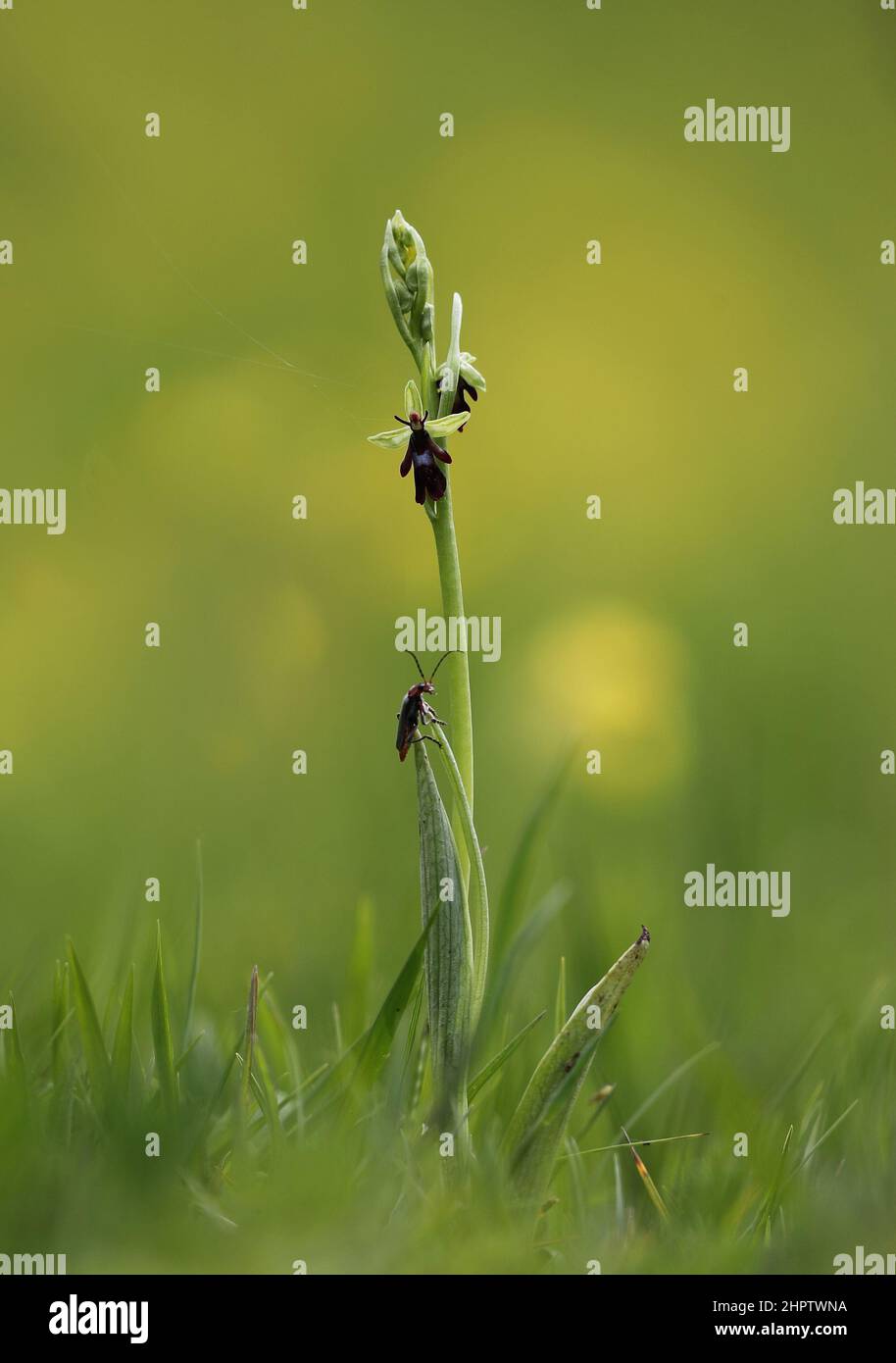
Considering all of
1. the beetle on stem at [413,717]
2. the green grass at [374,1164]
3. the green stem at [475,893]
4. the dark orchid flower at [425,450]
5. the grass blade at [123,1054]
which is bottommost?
the green grass at [374,1164]

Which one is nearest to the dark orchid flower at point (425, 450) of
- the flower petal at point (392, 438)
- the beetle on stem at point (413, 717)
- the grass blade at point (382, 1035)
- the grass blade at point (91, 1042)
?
the flower petal at point (392, 438)

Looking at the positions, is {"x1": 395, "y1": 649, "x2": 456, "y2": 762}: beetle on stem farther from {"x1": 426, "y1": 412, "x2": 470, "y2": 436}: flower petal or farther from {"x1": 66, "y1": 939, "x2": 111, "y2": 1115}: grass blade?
{"x1": 66, "y1": 939, "x2": 111, "y2": 1115}: grass blade

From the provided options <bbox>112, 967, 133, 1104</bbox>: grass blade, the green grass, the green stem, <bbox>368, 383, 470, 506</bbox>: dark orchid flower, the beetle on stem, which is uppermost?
<bbox>368, 383, 470, 506</bbox>: dark orchid flower

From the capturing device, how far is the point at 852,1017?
3.50ft

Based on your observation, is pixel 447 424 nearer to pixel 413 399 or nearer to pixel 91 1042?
pixel 413 399

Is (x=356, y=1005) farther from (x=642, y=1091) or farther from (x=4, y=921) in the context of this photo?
(x=4, y=921)

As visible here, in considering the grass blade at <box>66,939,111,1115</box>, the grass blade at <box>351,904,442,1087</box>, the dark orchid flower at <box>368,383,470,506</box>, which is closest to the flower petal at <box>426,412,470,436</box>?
the dark orchid flower at <box>368,383,470,506</box>

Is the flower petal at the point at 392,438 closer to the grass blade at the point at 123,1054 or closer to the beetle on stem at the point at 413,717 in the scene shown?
the beetle on stem at the point at 413,717

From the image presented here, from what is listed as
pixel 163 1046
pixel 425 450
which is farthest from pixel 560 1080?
pixel 425 450

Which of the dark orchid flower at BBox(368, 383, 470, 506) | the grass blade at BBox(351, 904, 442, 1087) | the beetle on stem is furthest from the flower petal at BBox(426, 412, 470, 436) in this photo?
the grass blade at BBox(351, 904, 442, 1087)

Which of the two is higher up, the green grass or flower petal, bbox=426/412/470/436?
flower petal, bbox=426/412/470/436

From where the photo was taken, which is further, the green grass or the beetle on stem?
the beetle on stem

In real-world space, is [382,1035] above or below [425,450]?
below

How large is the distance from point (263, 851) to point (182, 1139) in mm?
848
